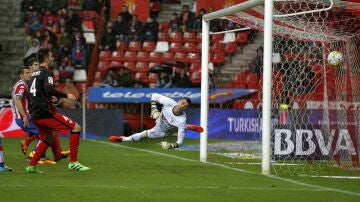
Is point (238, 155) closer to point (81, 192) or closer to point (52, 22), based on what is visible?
point (81, 192)

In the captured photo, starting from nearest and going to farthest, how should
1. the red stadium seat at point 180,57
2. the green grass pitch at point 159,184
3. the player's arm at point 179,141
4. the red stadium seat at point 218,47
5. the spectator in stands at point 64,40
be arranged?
the green grass pitch at point 159,184, the player's arm at point 179,141, the red stadium seat at point 218,47, the red stadium seat at point 180,57, the spectator in stands at point 64,40

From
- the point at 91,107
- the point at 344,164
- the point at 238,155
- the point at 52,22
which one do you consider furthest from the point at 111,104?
the point at 344,164

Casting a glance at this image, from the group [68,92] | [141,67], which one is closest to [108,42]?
[141,67]

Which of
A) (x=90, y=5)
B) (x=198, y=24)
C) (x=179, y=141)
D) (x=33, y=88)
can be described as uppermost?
(x=90, y=5)

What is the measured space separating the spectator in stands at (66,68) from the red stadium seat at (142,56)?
2451 mm

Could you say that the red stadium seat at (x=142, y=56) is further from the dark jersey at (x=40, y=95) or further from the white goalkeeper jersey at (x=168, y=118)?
the dark jersey at (x=40, y=95)

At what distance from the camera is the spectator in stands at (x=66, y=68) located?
94.9 feet

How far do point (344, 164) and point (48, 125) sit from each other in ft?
19.3

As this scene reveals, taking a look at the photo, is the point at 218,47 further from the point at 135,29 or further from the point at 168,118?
the point at 168,118

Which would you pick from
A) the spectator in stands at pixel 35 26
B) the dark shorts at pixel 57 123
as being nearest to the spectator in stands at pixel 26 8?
the spectator in stands at pixel 35 26

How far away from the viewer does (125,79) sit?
2748 centimetres

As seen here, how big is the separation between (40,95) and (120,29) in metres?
18.3

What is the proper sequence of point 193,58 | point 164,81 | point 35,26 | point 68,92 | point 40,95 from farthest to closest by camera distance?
1. point 35,26
2. point 193,58
3. point 164,81
4. point 68,92
5. point 40,95

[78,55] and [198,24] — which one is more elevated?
[198,24]
